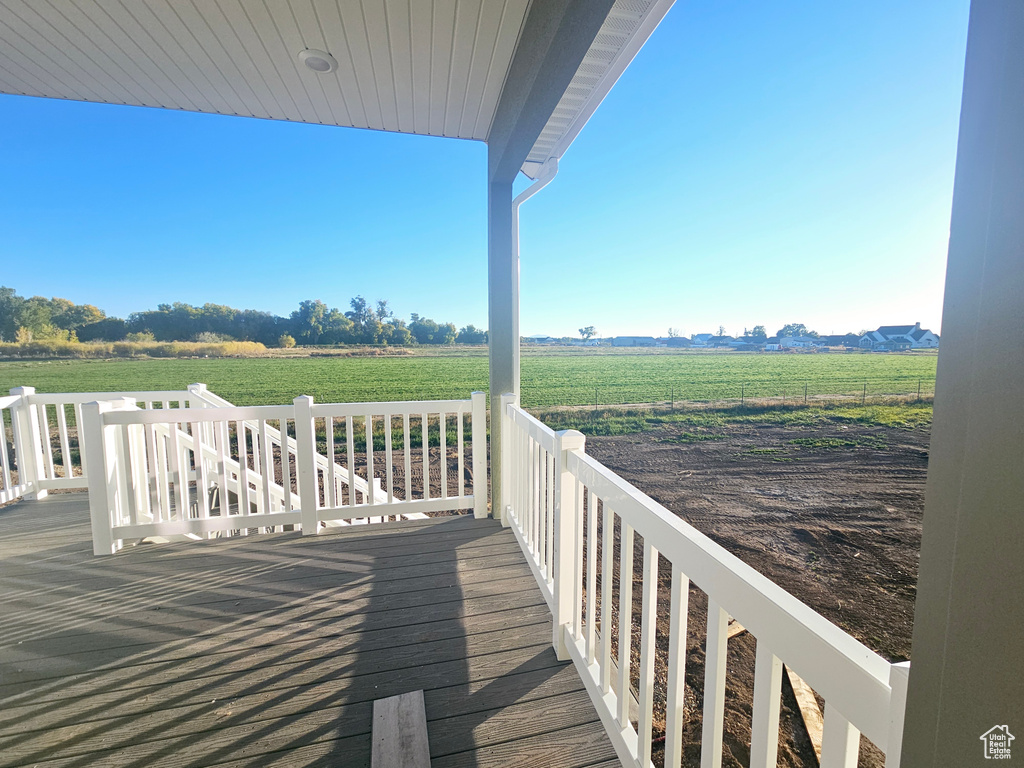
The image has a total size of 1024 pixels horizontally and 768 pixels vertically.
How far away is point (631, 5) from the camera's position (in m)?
1.32

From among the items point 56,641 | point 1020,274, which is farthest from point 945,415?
point 56,641

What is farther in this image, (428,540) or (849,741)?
(428,540)

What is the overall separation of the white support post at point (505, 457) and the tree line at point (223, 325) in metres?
14.8

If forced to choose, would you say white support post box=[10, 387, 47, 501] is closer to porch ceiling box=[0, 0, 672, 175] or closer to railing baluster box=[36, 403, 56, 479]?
railing baluster box=[36, 403, 56, 479]

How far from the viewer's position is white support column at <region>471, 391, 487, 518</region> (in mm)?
2951

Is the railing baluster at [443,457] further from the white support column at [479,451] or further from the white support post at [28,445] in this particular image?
the white support post at [28,445]

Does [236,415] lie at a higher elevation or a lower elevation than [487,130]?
lower

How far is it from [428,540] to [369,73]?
8.90 feet

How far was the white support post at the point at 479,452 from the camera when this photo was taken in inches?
116

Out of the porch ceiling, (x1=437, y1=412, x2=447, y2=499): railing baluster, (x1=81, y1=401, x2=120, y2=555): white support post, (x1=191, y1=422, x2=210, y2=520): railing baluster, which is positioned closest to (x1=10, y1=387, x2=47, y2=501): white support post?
(x1=81, y1=401, x2=120, y2=555): white support post

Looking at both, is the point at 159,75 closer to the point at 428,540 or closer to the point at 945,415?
the point at 428,540

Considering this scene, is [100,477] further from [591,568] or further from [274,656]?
[591,568]

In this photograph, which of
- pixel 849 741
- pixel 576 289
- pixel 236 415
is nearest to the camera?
pixel 849 741

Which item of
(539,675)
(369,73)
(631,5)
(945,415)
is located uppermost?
(369,73)
